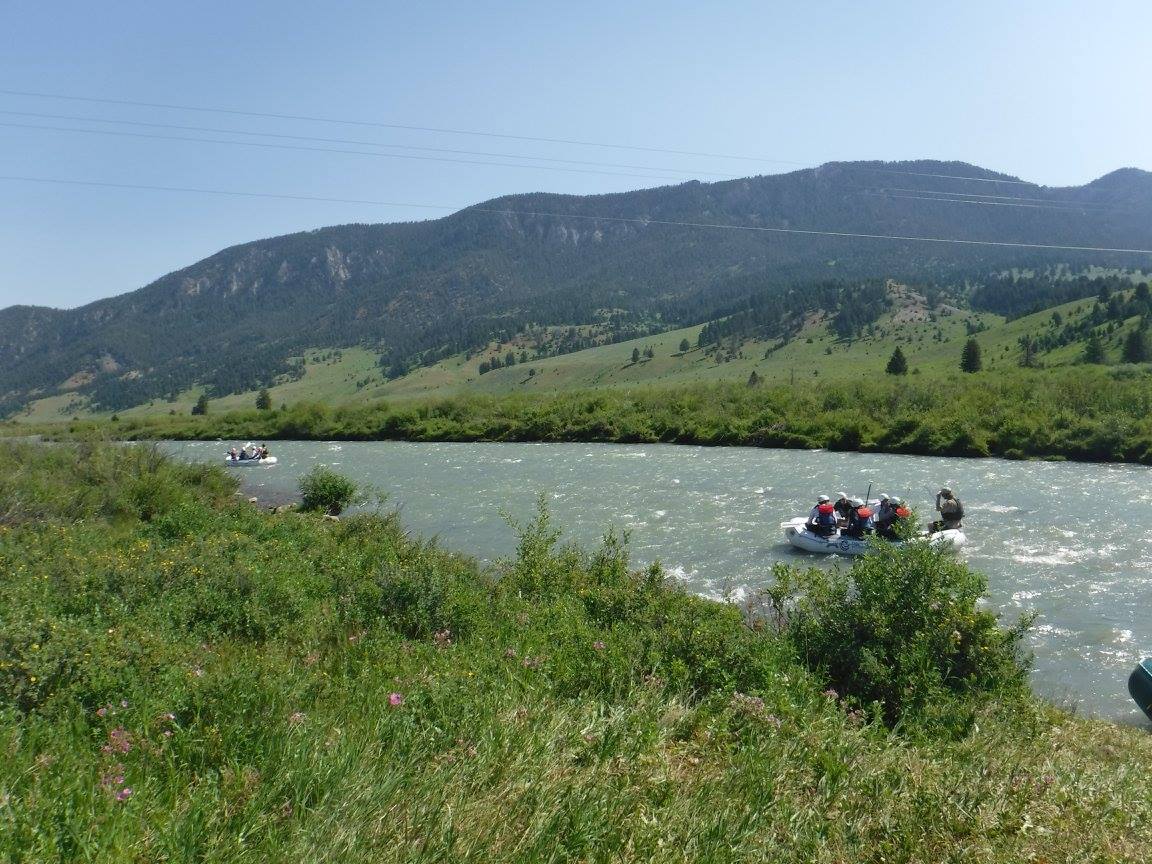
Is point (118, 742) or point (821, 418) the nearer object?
point (118, 742)

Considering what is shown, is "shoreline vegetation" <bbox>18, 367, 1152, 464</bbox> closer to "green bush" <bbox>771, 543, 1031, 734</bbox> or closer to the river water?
the river water

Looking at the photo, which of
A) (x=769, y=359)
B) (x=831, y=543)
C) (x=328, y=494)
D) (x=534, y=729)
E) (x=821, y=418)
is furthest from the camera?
(x=769, y=359)

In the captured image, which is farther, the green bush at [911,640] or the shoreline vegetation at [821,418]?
the shoreline vegetation at [821,418]

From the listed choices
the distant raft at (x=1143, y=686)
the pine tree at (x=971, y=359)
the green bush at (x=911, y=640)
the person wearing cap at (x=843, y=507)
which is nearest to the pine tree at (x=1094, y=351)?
the pine tree at (x=971, y=359)

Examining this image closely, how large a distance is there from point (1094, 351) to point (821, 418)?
44.7 meters

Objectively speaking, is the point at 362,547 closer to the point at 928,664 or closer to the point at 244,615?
the point at 244,615

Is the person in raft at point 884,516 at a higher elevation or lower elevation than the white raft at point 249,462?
lower

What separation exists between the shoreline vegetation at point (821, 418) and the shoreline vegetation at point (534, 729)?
25.3m

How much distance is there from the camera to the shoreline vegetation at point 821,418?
138 ft

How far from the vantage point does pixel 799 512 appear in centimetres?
2741

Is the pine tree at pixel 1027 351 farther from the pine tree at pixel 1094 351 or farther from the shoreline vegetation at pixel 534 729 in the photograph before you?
the shoreline vegetation at pixel 534 729

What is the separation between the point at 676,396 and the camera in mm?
63812

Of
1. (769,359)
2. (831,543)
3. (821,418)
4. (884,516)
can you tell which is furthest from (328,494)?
(769,359)

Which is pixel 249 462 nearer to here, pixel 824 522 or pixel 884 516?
pixel 824 522
